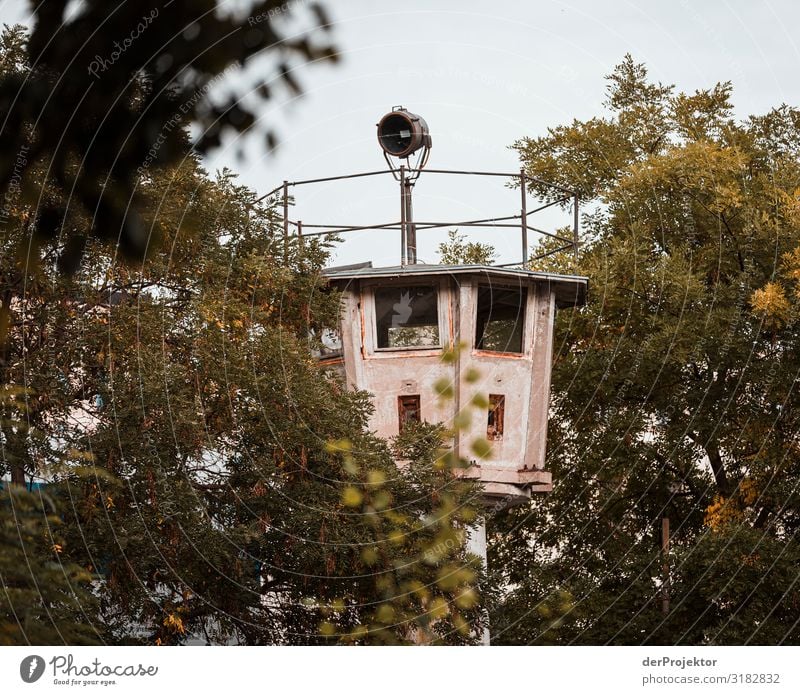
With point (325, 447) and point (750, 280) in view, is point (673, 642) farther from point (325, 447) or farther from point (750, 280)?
point (325, 447)

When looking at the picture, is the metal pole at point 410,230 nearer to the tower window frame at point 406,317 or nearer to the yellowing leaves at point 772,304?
the tower window frame at point 406,317

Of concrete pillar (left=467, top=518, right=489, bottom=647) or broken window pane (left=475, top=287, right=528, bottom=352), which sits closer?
concrete pillar (left=467, top=518, right=489, bottom=647)

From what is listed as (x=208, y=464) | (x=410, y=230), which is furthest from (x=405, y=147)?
(x=208, y=464)

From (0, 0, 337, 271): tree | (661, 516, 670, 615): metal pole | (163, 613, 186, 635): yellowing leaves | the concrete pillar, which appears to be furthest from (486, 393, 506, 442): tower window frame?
(0, 0, 337, 271): tree

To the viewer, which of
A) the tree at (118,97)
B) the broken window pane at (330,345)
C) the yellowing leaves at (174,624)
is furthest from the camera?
the broken window pane at (330,345)

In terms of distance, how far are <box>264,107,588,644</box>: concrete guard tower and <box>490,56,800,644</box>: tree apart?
1.80 meters

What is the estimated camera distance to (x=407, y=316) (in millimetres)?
12984

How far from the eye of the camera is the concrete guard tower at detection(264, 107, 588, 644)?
502 inches

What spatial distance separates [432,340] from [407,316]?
322 mm

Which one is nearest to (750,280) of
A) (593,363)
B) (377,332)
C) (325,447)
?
(593,363)

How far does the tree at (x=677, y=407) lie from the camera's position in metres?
14.0

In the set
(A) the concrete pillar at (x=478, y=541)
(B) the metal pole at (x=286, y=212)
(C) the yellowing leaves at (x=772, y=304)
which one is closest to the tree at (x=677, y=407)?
(C) the yellowing leaves at (x=772, y=304)

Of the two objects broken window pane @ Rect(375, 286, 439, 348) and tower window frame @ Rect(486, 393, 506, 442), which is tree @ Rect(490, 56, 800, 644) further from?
broken window pane @ Rect(375, 286, 439, 348)

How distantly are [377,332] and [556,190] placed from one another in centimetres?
504
